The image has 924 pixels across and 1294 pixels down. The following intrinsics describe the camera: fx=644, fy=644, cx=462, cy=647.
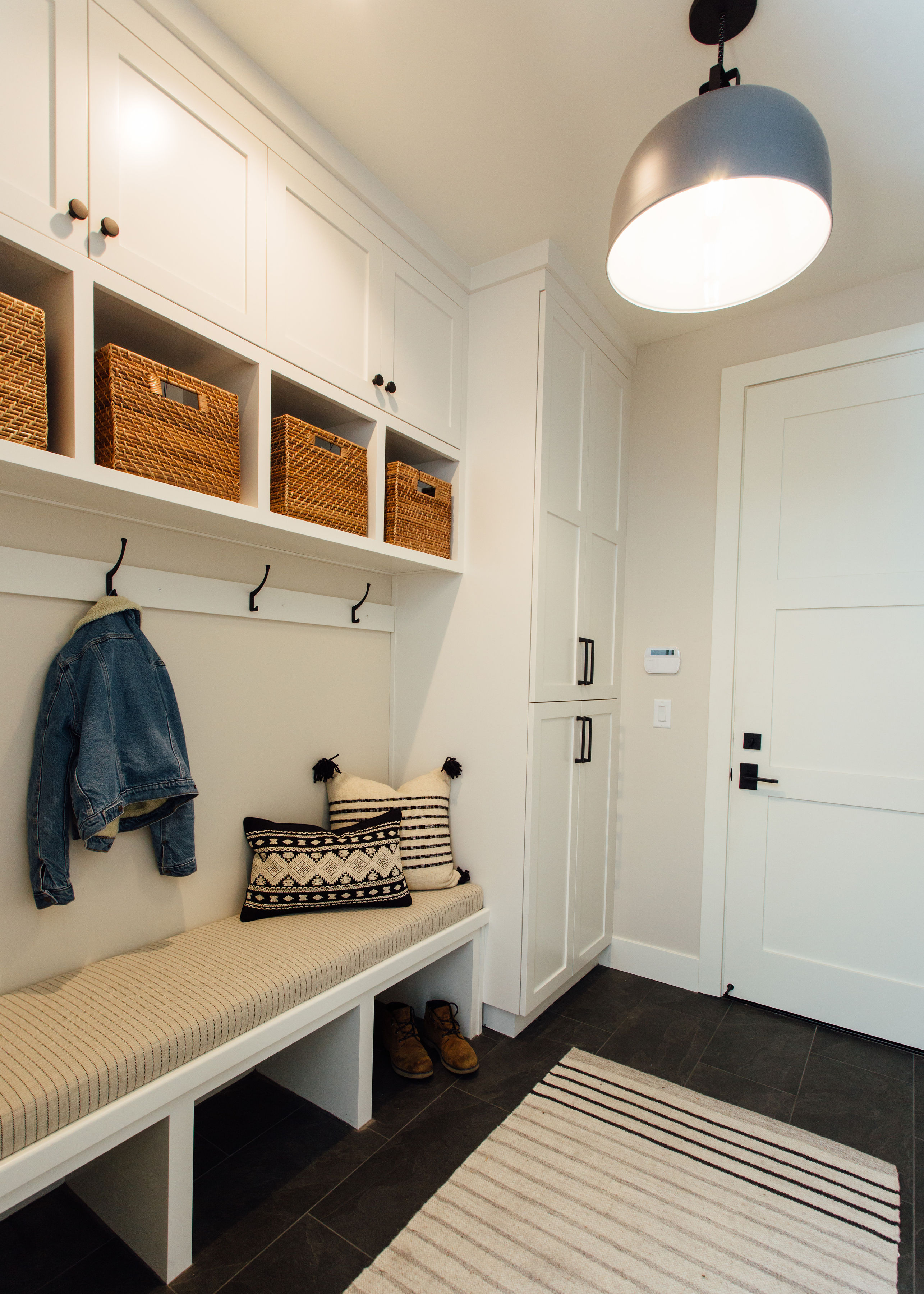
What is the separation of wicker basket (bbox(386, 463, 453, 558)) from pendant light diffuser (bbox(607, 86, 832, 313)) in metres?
0.84

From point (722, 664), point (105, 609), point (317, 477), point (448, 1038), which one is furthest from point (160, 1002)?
point (722, 664)

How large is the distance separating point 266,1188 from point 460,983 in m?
0.80

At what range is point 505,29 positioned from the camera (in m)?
1.39

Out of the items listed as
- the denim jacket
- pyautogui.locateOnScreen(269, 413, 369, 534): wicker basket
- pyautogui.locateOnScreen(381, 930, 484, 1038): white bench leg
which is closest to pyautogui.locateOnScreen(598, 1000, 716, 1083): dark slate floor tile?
pyautogui.locateOnScreen(381, 930, 484, 1038): white bench leg

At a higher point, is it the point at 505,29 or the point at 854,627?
the point at 505,29

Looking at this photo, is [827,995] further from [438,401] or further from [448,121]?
[448,121]

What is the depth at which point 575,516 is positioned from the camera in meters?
2.29

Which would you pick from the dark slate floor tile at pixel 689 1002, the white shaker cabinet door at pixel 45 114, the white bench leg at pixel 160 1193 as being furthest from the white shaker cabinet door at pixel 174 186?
the dark slate floor tile at pixel 689 1002

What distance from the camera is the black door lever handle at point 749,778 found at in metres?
2.41

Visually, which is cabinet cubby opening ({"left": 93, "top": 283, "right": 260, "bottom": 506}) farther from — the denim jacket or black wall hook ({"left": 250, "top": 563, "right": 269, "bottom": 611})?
the denim jacket

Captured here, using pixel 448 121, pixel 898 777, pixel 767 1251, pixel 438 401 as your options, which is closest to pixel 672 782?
pixel 898 777

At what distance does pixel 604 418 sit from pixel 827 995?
2248 mm

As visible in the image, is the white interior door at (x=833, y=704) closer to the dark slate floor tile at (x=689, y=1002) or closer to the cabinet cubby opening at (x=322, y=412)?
the dark slate floor tile at (x=689, y=1002)

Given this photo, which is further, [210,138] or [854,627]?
[854,627]
